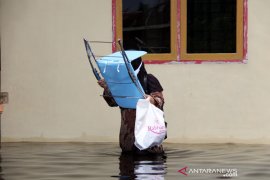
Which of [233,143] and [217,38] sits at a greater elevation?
[217,38]

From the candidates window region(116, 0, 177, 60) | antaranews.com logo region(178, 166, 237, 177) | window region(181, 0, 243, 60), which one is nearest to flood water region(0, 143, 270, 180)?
antaranews.com logo region(178, 166, 237, 177)

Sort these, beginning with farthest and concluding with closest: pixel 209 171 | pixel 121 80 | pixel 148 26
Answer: pixel 148 26 → pixel 121 80 → pixel 209 171

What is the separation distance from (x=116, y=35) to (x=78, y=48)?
0.64 metres

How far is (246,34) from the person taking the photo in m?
11.2

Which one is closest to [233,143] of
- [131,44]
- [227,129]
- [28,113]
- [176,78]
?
[227,129]

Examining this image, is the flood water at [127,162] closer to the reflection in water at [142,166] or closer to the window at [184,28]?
the reflection in water at [142,166]

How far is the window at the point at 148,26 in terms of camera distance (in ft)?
37.6

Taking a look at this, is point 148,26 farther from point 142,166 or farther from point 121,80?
point 142,166

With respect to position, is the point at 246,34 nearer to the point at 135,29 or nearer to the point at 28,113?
the point at 135,29

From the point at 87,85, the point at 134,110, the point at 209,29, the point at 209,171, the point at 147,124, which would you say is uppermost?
the point at 209,29

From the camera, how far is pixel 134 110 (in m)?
9.34

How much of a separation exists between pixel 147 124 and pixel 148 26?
9.81 ft

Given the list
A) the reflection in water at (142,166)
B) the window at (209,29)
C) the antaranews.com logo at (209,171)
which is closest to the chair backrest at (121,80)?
the reflection in water at (142,166)

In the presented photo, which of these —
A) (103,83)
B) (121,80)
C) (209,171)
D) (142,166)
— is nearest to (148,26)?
(103,83)
